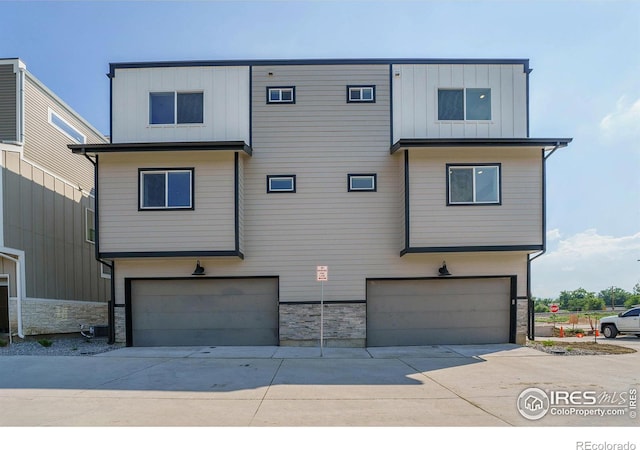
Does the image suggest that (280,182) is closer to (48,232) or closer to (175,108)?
(175,108)

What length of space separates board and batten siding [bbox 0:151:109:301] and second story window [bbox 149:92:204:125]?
15.7ft

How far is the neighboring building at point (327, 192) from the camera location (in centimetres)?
1451

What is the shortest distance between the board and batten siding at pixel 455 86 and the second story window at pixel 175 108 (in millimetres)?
5804

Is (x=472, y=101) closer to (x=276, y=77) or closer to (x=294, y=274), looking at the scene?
(x=276, y=77)

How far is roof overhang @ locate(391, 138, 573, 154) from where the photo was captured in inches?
552

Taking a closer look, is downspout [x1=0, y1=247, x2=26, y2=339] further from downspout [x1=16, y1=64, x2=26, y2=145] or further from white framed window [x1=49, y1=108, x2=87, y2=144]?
white framed window [x1=49, y1=108, x2=87, y2=144]

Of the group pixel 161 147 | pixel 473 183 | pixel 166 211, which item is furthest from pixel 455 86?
pixel 166 211

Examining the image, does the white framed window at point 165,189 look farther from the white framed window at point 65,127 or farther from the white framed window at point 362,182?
the white framed window at point 65,127

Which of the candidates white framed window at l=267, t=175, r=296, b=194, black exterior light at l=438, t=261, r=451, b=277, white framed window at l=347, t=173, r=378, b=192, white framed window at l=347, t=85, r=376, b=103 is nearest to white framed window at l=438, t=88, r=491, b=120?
white framed window at l=347, t=85, r=376, b=103

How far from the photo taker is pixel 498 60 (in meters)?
15.2

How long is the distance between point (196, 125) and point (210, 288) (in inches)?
188

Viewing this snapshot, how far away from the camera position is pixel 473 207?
47.3ft

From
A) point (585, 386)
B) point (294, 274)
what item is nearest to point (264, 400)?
point (585, 386)

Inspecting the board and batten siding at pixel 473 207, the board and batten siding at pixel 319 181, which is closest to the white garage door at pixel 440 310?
the board and batten siding at pixel 319 181
